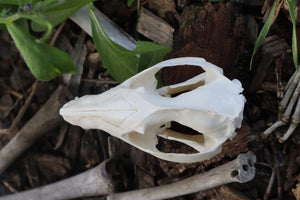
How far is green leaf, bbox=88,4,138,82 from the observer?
1034 millimetres

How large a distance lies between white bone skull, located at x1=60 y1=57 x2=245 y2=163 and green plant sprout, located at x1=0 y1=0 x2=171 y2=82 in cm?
18

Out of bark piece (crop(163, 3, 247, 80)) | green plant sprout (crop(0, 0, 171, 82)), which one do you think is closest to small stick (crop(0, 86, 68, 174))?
green plant sprout (crop(0, 0, 171, 82))

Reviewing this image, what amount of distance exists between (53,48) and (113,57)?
0.20 m

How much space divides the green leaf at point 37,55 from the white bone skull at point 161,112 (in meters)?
0.18

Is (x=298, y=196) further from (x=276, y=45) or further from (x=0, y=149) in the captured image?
(x=0, y=149)

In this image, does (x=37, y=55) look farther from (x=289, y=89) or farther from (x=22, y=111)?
(x=289, y=89)

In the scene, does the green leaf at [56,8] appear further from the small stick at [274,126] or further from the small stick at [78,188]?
the small stick at [274,126]

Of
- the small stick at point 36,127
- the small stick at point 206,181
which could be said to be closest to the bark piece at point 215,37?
the small stick at point 206,181

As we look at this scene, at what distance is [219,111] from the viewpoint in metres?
0.74

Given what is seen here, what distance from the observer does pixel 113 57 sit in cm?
104

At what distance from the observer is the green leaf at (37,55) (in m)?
0.89

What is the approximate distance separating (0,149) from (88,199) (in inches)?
19.3

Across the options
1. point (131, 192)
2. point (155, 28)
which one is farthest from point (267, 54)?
point (131, 192)

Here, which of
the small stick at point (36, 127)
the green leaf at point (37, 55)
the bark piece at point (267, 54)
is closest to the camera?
the green leaf at point (37, 55)
